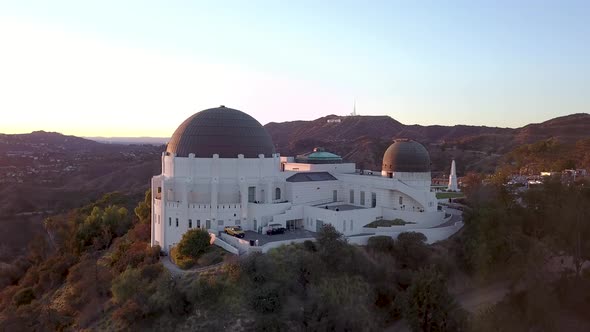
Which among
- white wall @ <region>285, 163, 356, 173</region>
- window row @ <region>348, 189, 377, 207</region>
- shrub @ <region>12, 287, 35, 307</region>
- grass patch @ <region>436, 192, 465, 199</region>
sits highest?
white wall @ <region>285, 163, 356, 173</region>

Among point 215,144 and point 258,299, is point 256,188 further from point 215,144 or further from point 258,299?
point 258,299

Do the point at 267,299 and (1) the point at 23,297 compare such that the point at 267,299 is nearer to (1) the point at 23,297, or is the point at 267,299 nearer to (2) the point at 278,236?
(2) the point at 278,236

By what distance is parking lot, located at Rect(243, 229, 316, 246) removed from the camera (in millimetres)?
36438

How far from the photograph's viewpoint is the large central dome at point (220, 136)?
136 feet

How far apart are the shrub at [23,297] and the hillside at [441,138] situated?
A: 253ft

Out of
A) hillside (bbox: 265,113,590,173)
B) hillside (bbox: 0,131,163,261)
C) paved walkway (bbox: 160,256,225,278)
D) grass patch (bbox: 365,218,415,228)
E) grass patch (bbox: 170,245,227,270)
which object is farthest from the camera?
hillside (bbox: 265,113,590,173)

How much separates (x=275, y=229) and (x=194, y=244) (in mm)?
7639

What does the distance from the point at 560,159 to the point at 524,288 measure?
119 feet

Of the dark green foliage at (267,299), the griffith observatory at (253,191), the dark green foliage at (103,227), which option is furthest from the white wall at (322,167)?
the dark green foliage at (267,299)

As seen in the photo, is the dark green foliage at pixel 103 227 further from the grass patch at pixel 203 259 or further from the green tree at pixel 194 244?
the green tree at pixel 194 244

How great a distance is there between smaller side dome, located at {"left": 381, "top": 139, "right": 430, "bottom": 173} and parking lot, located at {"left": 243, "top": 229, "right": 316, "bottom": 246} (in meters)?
12.3

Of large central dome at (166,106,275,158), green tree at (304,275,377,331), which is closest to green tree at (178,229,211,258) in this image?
large central dome at (166,106,275,158)

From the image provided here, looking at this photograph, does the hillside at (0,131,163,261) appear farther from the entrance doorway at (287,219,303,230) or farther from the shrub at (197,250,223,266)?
the shrub at (197,250,223,266)

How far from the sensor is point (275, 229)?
39.4m
